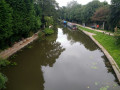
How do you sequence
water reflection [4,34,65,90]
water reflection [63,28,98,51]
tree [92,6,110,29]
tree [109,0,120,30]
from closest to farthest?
water reflection [4,34,65,90], water reflection [63,28,98,51], tree [109,0,120,30], tree [92,6,110,29]

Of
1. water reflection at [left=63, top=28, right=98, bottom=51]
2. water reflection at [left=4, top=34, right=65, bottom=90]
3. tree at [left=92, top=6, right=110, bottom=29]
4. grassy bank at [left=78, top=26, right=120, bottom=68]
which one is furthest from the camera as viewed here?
tree at [left=92, top=6, right=110, bottom=29]

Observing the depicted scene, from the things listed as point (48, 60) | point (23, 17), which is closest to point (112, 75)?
point (48, 60)

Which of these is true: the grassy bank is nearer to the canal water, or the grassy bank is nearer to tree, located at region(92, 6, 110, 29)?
the canal water

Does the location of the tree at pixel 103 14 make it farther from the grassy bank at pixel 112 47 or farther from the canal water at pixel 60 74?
the canal water at pixel 60 74

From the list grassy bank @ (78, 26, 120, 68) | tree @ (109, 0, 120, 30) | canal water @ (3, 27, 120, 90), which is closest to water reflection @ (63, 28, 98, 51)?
grassy bank @ (78, 26, 120, 68)

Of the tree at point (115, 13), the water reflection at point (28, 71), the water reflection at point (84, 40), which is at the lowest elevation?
the water reflection at point (28, 71)

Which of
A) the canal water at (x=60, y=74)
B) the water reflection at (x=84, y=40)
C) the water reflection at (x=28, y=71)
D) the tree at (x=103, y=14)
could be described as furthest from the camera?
the tree at (x=103, y=14)

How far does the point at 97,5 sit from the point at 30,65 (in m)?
30.1

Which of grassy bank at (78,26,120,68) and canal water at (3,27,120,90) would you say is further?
grassy bank at (78,26,120,68)

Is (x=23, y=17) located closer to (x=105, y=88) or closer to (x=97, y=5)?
(x=105, y=88)

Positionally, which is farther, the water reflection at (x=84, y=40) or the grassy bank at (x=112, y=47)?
the water reflection at (x=84, y=40)

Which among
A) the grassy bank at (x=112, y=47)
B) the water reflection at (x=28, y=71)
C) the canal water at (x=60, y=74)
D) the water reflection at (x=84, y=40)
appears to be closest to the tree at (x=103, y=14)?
the water reflection at (x=84, y=40)

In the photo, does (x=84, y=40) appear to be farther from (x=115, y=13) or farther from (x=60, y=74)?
(x=60, y=74)

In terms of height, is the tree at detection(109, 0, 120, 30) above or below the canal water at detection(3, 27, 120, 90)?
above
